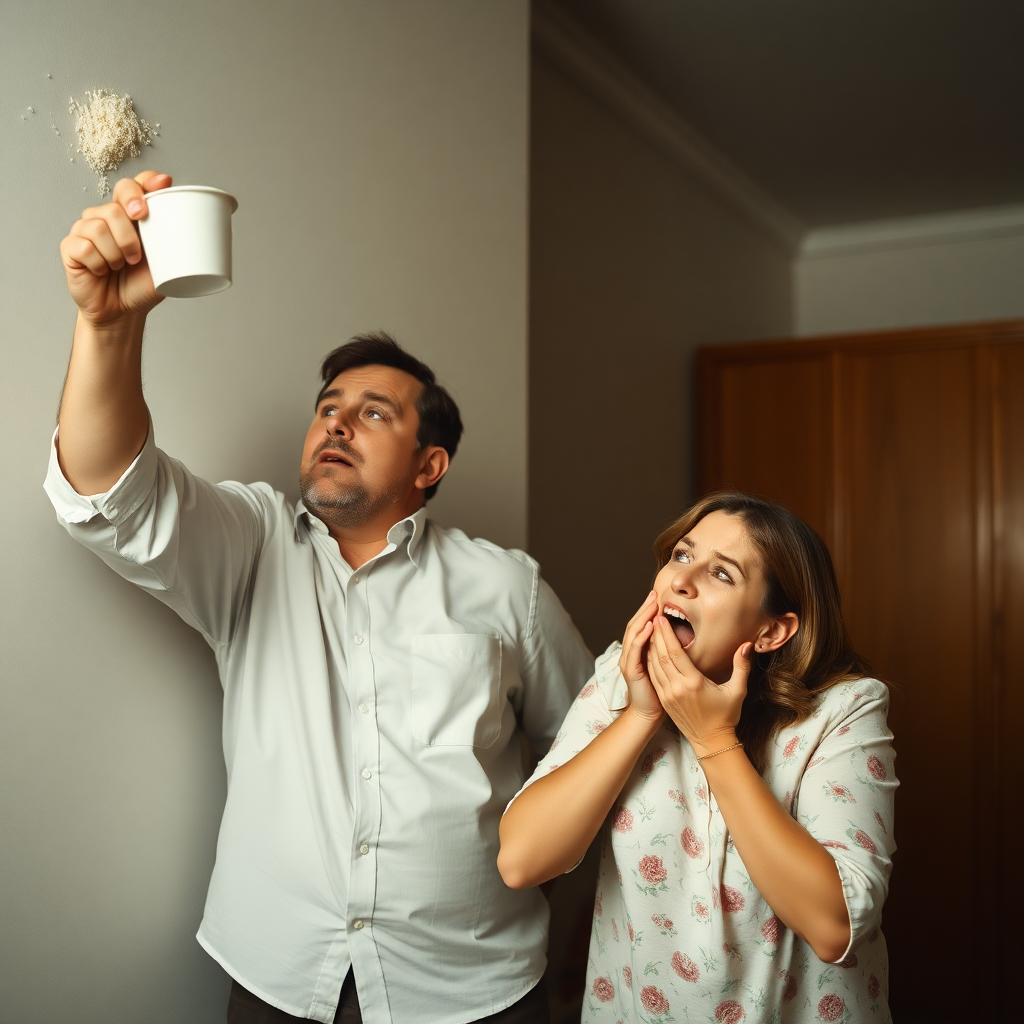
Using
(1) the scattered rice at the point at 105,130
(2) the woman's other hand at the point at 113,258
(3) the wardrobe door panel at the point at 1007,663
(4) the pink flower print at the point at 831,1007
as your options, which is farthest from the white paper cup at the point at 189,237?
(3) the wardrobe door panel at the point at 1007,663

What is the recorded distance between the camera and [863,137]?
3.77 meters

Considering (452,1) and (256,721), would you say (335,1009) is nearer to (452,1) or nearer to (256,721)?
(256,721)

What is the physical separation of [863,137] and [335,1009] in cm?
356

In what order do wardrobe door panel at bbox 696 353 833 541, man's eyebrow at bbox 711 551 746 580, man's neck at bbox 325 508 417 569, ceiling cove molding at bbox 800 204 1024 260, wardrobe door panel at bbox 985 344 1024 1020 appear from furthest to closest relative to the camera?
ceiling cove molding at bbox 800 204 1024 260 → wardrobe door panel at bbox 696 353 833 541 → wardrobe door panel at bbox 985 344 1024 1020 → man's neck at bbox 325 508 417 569 → man's eyebrow at bbox 711 551 746 580

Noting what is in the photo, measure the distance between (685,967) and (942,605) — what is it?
8.40ft

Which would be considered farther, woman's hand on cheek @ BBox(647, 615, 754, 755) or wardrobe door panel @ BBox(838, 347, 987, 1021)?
wardrobe door panel @ BBox(838, 347, 987, 1021)

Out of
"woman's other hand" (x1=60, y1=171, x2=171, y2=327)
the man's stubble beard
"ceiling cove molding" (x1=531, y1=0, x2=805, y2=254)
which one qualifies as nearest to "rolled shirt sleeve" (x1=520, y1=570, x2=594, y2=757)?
the man's stubble beard

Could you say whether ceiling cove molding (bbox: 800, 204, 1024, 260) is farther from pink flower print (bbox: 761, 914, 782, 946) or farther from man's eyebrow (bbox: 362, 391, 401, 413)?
pink flower print (bbox: 761, 914, 782, 946)

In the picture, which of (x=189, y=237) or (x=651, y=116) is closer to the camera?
(x=189, y=237)

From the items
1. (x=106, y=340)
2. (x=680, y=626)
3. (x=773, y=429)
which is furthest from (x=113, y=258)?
(x=773, y=429)

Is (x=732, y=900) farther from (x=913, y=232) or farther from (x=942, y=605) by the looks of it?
(x=913, y=232)

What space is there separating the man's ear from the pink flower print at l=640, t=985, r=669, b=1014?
898mm

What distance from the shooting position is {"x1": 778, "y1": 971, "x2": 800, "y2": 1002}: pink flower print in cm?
134

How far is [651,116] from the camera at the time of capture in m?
3.61
